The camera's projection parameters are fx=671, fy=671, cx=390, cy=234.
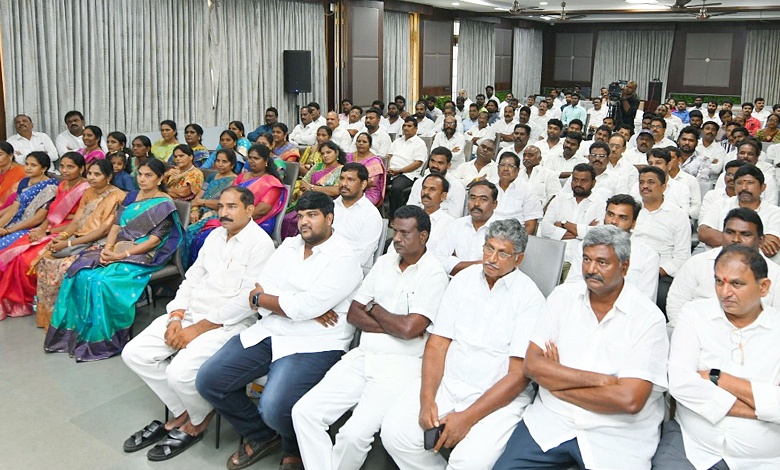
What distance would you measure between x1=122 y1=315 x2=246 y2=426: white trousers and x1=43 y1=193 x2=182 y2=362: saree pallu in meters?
0.88

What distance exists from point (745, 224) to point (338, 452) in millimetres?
2063

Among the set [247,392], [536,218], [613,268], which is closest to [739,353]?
[613,268]

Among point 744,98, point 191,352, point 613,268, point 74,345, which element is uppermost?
point 744,98

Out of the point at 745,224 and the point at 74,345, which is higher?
the point at 745,224

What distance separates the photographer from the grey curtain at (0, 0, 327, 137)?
23.6ft

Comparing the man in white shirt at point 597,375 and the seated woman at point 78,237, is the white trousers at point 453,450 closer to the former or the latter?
the man in white shirt at point 597,375

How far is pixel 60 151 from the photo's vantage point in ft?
23.7

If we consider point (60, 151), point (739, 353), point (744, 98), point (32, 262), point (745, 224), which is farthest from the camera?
point (744, 98)

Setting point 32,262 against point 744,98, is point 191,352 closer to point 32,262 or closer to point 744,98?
point 32,262

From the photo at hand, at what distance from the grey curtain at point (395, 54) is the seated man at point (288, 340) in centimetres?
958

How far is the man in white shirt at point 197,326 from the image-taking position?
305 cm

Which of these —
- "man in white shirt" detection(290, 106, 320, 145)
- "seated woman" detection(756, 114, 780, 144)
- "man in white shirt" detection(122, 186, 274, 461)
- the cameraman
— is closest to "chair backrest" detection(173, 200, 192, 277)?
"man in white shirt" detection(122, 186, 274, 461)

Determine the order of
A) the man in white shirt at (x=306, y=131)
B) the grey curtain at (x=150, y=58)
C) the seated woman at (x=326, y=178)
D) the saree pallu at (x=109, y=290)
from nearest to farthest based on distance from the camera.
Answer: the saree pallu at (x=109, y=290) < the seated woman at (x=326, y=178) < the grey curtain at (x=150, y=58) < the man in white shirt at (x=306, y=131)

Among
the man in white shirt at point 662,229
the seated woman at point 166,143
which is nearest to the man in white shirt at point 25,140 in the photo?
the seated woman at point 166,143
